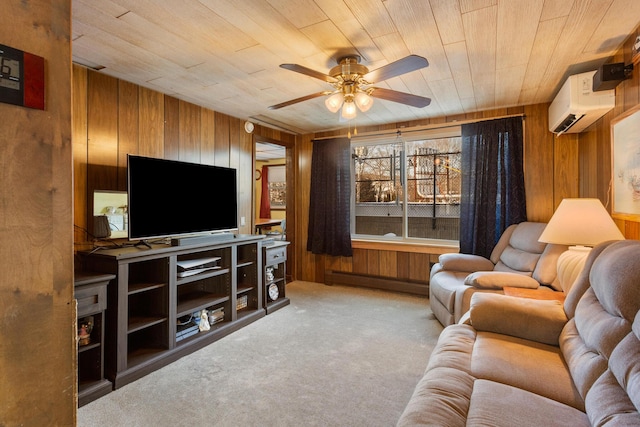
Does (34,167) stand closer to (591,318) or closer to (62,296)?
(62,296)

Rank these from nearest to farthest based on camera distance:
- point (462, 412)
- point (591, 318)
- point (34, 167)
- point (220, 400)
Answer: point (34, 167)
point (462, 412)
point (591, 318)
point (220, 400)

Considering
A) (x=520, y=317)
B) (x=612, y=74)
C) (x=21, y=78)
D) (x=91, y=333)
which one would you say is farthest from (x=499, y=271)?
(x=21, y=78)

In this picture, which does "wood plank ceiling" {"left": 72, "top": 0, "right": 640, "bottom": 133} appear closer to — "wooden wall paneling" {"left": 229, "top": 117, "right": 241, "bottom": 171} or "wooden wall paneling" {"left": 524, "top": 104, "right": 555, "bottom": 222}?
"wooden wall paneling" {"left": 524, "top": 104, "right": 555, "bottom": 222}

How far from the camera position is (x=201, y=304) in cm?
290

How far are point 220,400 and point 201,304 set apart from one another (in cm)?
105

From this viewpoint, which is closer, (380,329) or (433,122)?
(380,329)

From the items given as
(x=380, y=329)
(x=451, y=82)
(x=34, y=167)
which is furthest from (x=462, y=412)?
(x=451, y=82)

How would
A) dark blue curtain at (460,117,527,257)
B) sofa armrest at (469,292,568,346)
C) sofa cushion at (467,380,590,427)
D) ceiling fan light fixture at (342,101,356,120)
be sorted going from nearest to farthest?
sofa cushion at (467,380,590,427) → sofa armrest at (469,292,568,346) → ceiling fan light fixture at (342,101,356,120) → dark blue curtain at (460,117,527,257)

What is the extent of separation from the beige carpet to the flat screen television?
3.53 feet

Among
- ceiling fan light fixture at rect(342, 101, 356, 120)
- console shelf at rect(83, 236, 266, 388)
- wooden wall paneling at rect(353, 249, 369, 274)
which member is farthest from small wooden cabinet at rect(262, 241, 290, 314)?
ceiling fan light fixture at rect(342, 101, 356, 120)

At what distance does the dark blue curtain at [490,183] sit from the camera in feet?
11.7

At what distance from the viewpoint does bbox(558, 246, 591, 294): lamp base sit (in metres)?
2.11

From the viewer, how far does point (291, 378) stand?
7.41 ft

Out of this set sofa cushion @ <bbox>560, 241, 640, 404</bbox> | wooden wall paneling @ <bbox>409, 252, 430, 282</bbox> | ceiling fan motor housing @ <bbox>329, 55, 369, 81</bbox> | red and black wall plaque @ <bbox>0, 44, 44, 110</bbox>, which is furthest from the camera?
wooden wall paneling @ <bbox>409, 252, 430, 282</bbox>
